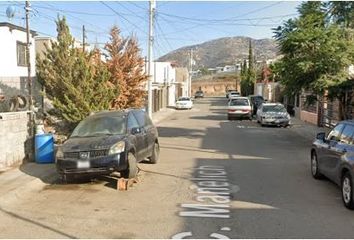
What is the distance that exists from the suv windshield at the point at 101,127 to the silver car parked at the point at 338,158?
4676mm

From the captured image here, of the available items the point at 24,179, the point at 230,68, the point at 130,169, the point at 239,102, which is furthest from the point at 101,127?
Answer: the point at 230,68

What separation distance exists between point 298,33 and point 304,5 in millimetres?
2332

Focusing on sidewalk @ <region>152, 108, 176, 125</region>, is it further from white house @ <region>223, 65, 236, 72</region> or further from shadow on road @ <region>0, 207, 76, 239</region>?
white house @ <region>223, 65, 236, 72</region>

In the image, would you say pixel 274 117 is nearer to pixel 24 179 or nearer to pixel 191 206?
pixel 24 179

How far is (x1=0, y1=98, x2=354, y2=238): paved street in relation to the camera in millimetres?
6914

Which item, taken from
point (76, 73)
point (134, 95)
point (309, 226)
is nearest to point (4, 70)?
point (134, 95)

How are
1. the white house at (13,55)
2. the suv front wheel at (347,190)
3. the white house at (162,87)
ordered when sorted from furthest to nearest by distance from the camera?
the white house at (162,87), the white house at (13,55), the suv front wheel at (347,190)

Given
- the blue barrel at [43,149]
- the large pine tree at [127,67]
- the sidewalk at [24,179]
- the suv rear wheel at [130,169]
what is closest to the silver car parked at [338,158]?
the suv rear wheel at [130,169]

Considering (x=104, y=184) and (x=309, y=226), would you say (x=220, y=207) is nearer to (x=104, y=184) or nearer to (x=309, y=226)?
(x=309, y=226)

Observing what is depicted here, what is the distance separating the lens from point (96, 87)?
16016 millimetres

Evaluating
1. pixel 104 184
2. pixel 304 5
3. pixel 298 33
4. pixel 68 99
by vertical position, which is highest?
pixel 304 5

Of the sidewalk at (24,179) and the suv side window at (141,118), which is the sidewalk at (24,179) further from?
the suv side window at (141,118)

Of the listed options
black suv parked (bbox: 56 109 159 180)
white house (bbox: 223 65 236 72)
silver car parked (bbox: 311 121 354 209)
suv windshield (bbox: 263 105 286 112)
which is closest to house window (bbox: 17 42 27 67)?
black suv parked (bbox: 56 109 159 180)

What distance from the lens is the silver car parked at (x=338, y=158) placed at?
8341 millimetres
